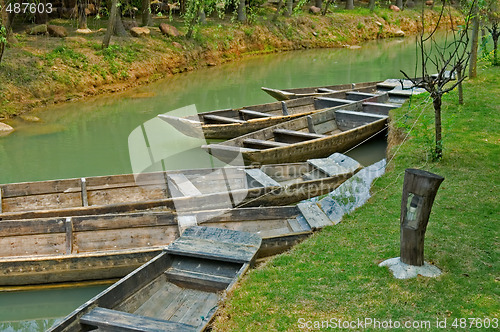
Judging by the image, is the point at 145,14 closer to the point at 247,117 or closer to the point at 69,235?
the point at 247,117

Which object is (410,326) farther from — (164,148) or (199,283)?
(164,148)

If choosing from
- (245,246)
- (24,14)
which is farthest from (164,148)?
(24,14)

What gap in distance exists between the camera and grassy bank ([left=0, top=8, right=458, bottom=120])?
18297 mm

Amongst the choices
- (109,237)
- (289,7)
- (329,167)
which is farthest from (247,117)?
(289,7)

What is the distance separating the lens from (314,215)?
8445 millimetres

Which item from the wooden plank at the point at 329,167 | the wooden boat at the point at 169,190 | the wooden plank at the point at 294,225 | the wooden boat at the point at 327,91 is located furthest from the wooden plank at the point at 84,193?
the wooden boat at the point at 327,91

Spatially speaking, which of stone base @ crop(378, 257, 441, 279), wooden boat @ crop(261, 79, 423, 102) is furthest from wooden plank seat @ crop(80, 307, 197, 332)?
wooden boat @ crop(261, 79, 423, 102)

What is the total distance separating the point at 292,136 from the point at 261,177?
3.34 metres

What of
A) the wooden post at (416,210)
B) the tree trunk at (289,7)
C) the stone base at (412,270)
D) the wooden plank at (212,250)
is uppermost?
the tree trunk at (289,7)

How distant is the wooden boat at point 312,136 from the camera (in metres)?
11.6

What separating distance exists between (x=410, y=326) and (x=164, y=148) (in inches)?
386

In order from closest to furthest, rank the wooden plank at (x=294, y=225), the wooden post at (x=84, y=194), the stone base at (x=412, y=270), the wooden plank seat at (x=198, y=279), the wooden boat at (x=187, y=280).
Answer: the stone base at (x=412, y=270) → the wooden boat at (x=187, y=280) → the wooden plank seat at (x=198, y=279) → the wooden plank at (x=294, y=225) → the wooden post at (x=84, y=194)

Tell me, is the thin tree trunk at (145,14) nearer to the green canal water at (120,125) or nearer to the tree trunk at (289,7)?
the green canal water at (120,125)

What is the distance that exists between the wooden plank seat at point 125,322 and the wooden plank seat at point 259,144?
7.17 m
